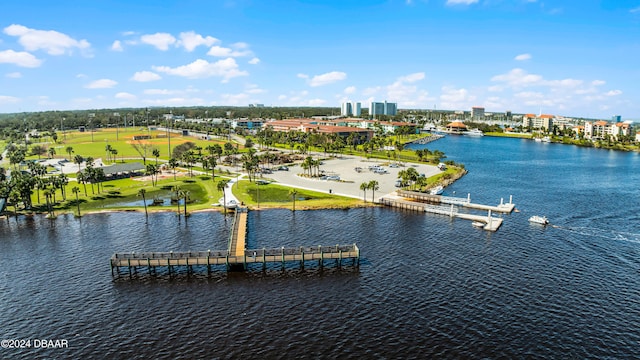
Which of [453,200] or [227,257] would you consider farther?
[453,200]

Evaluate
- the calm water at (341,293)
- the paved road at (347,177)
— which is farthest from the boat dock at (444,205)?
the paved road at (347,177)

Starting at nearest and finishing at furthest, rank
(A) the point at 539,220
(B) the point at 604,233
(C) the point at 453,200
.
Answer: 1. (B) the point at 604,233
2. (A) the point at 539,220
3. (C) the point at 453,200

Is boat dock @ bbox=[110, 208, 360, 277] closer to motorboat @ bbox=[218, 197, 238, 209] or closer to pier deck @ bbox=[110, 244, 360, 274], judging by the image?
pier deck @ bbox=[110, 244, 360, 274]

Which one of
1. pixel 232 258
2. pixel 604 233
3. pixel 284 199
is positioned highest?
pixel 284 199

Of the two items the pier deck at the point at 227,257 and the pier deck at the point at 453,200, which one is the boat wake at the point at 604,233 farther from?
the pier deck at the point at 227,257

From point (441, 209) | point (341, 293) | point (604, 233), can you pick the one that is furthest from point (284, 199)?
point (604, 233)

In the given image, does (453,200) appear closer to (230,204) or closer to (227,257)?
(230,204)

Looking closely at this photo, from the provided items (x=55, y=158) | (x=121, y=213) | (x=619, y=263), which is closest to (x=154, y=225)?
(x=121, y=213)
